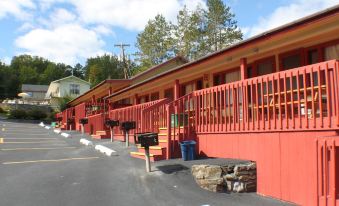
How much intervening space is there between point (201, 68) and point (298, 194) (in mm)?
8688

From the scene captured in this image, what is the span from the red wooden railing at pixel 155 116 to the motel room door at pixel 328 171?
6951 mm

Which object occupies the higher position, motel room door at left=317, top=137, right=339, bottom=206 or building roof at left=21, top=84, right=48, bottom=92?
building roof at left=21, top=84, right=48, bottom=92

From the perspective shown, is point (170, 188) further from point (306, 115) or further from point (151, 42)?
point (151, 42)

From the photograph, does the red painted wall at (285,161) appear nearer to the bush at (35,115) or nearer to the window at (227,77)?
the window at (227,77)

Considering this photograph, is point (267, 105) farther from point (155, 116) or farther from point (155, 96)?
point (155, 96)

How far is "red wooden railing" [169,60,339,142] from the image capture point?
7.48 meters

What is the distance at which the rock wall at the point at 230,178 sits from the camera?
8.80m

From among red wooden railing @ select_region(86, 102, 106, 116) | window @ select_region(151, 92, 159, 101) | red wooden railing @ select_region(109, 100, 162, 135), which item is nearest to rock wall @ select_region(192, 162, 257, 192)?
red wooden railing @ select_region(109, 100, 162, 135)

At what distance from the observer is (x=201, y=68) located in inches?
616

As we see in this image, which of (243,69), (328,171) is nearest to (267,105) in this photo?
(328,171)

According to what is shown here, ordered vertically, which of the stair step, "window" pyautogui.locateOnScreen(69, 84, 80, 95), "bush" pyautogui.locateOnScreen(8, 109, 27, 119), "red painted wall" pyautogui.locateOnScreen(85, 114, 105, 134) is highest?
"window" pyautogui.locateOnScreen(69, 84, 80, 95)

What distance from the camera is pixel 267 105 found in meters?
8.91

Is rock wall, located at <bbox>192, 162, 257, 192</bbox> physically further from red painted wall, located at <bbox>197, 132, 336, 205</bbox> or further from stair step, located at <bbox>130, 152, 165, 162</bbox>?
stair step, located at <bbox>130, 152, 165, 162</bbox>

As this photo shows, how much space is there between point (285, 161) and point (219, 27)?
43.8 metres
